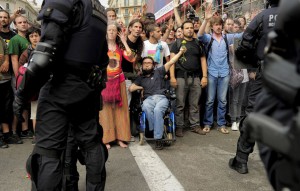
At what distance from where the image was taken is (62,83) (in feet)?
8.20

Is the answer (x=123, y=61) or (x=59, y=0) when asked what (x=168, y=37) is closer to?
(x=123, y=61)

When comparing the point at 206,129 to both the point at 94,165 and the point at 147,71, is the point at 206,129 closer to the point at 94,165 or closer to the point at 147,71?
the point at 147,71

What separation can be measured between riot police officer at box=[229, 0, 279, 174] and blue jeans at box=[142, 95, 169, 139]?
1.37 meters

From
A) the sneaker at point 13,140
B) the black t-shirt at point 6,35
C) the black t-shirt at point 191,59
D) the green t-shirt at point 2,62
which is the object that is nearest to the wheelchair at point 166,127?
the black t-shirt at point 191,59

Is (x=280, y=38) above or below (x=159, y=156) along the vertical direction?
above

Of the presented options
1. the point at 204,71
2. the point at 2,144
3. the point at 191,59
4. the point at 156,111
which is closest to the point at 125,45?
the point at 156,111

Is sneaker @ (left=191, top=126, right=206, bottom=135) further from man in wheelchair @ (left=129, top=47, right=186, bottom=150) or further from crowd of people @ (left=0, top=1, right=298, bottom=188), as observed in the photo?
man in wheelchair @ (left=129, top=47, right=186, bottom=150)

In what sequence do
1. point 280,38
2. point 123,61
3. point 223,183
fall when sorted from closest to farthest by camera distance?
A: 1. point 280,38
2. point 223,183
3. point 123,61

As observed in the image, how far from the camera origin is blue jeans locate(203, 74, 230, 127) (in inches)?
229

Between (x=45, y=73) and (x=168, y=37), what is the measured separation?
16.8 feet

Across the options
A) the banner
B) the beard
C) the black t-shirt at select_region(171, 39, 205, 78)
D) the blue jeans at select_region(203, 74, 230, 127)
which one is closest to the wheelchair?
the beard

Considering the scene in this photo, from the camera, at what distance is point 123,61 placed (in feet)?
17.6

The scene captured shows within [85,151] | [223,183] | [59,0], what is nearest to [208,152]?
[223,183]

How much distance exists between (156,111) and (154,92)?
1.35 feet
